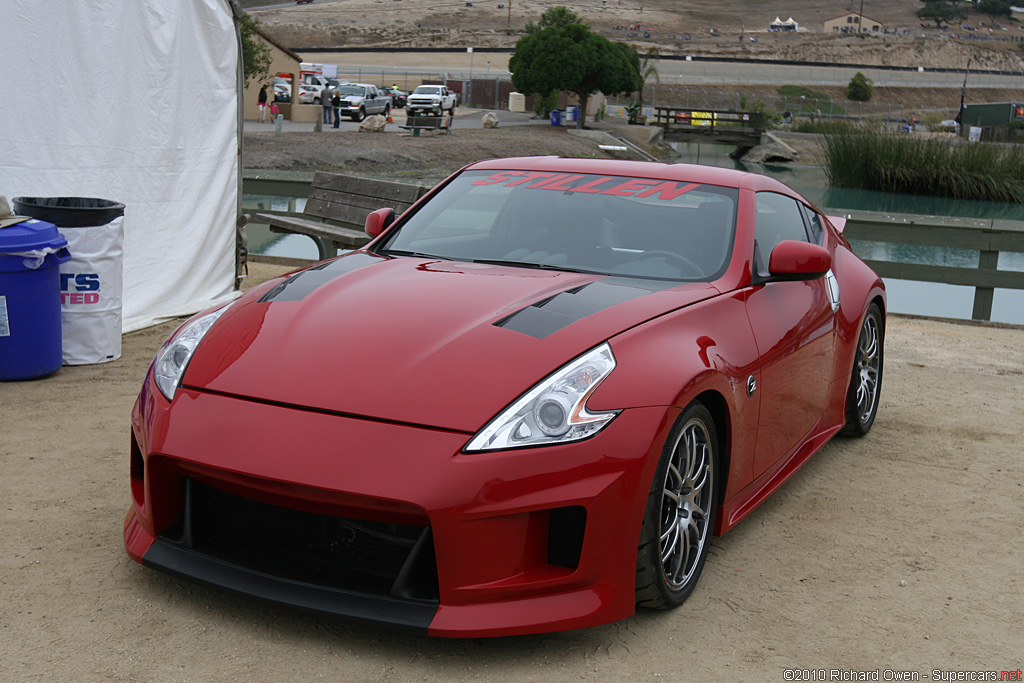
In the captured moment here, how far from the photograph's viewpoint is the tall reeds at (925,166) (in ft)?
78.9

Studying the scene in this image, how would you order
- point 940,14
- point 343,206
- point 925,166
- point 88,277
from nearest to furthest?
point 88,277 < point 343,206 < point 925,166 < point 940,14

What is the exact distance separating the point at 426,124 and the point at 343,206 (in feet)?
112

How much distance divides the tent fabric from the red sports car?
4029 mm

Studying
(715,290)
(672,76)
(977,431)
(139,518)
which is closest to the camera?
(139,518)

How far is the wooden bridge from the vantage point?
190 feet

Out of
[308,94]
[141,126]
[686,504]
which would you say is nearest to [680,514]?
[686,504]

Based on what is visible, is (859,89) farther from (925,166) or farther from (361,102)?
(925,166)

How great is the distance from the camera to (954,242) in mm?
9336

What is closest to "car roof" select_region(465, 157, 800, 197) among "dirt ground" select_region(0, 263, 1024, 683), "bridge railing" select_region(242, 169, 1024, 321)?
"dirt ground" select_region(0, 263, 1024, 683)

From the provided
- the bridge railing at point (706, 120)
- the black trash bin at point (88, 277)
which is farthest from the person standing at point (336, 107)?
the black trash bin at point (88, 277)

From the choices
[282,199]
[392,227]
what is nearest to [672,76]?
[282,199]

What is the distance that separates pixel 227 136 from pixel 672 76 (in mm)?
104949

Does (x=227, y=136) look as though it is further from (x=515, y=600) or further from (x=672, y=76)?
(x=672, y=76)

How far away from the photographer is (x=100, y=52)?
7098mm
